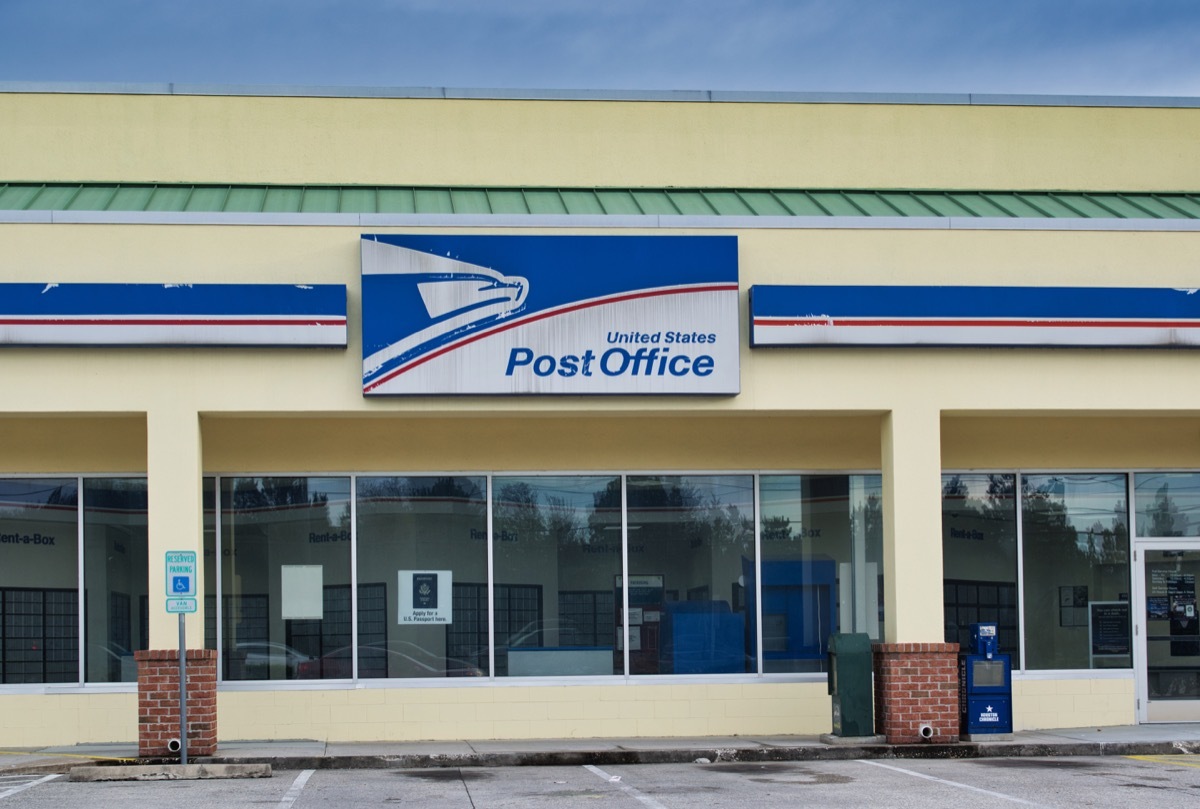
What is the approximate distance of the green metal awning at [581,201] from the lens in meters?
18.2

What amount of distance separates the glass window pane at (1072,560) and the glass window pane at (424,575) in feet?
22.5

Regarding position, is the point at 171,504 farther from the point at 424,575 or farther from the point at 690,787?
the point at 690,787

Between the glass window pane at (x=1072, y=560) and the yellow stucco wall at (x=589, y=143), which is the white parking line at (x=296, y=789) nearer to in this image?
the yellow stucco wall at (x=589, y=143)

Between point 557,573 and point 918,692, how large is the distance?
448 centimetres

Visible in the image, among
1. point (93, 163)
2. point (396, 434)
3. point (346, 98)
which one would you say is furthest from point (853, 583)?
point (93, 163)

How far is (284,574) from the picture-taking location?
17703mm

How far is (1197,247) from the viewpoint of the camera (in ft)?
57.6

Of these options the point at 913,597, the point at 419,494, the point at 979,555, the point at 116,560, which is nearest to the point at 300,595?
the point at 419,494

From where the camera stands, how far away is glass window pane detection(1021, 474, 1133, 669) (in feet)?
61.4

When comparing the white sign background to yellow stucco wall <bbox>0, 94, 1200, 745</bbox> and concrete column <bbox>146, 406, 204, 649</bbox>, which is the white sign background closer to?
yellow stucco wall <bbox>0, 94, 1200, 745</bbox>

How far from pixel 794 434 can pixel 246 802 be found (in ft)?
27.6

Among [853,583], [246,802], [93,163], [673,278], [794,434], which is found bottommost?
[246,802]

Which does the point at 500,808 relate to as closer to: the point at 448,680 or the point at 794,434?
the point at 448,680

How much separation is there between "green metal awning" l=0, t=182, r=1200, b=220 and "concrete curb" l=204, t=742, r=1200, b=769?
6.26 m
